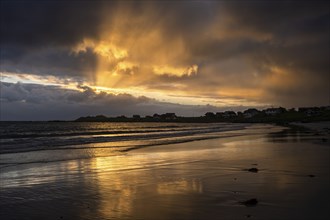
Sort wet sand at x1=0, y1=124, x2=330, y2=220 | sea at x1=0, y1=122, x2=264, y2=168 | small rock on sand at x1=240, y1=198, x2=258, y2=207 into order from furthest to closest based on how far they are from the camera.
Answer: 1. sea at x1=0, y1=122, x2=264, y2=168
2. small rock on sand at x1=240, y1=198, x2=258, y2=207
3. wet sand at x1=0, y1=124, x2=330, y2=220

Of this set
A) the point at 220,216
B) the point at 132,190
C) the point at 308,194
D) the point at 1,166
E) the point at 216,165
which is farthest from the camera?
A: the point at 1,166

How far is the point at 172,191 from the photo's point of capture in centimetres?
1277

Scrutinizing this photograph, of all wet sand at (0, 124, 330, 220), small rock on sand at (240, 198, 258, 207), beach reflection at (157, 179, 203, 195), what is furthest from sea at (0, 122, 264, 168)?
small rock on sand at (240, 198, 258, 207)

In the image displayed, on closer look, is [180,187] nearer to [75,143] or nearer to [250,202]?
[250,202]

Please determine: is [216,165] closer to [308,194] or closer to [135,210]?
[308,194]

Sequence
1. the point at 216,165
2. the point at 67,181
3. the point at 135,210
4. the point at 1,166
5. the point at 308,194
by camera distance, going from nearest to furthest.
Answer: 1. the point at 135,210
2. the point at 308,194
3. the point at 67,181
4. the point at 216,165
5. the point at 1,166

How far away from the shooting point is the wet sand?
32.3 feet

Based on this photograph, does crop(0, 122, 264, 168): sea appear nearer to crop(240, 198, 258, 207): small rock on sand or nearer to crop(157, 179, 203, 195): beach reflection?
crop(157, 179, 203, 195): beach reflection

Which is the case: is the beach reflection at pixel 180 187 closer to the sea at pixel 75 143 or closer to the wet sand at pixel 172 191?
the wet sand at pixel 172 191

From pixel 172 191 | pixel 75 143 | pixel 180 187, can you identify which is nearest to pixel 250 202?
pixel 172 191

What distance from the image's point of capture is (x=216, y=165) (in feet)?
64.1

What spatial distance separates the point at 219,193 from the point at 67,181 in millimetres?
7149

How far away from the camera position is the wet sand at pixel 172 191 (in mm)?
9859

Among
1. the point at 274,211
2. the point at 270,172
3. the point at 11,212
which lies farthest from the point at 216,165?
the point at 11,212
